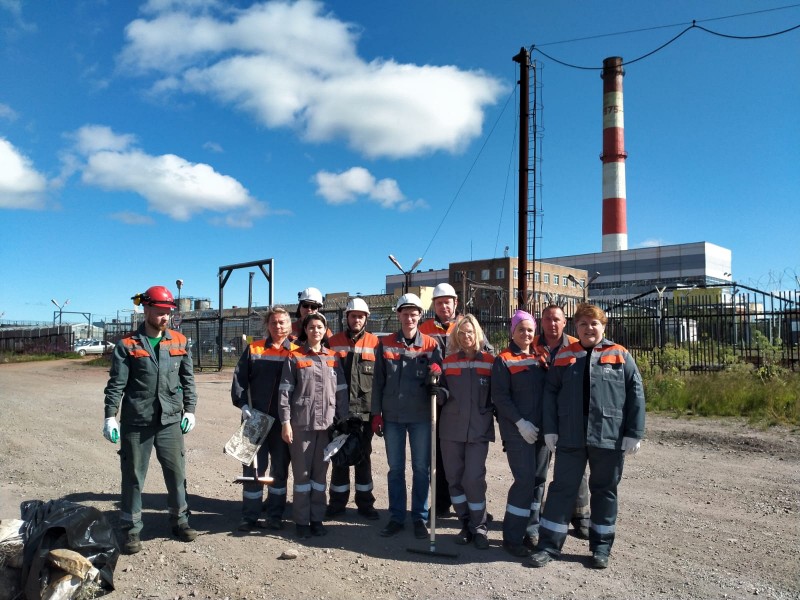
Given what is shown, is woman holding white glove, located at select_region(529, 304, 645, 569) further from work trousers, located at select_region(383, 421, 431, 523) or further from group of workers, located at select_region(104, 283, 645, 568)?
work trousers, located at select_region(383, 421, 431, 523)

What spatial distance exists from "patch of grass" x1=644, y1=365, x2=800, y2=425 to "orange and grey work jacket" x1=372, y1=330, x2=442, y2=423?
748 centimetres

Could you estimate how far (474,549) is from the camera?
15.8ft

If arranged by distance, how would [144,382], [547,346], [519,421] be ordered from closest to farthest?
1. [519,421]
2. [144,382]
3. [547,346]

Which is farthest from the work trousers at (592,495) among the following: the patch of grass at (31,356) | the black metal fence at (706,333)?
the patch of grass at (31,356)

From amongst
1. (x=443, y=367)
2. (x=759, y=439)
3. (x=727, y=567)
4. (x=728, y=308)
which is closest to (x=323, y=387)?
(x=443, y=367)

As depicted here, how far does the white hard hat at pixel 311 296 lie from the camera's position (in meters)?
6.20

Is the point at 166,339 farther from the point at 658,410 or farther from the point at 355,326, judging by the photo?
the point at 658,410

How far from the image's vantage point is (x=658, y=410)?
11.6 m

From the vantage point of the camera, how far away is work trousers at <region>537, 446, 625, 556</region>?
448 centimetres

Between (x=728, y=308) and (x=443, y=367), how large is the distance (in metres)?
13.2

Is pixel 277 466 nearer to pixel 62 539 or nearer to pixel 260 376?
pixel 260 376

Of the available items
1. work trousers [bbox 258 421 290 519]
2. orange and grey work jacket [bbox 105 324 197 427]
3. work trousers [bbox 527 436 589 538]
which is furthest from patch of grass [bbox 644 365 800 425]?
orange and grey work jacket [bbox 105 324 197 427]

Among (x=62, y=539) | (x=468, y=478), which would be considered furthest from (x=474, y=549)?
(x=62, y=539)

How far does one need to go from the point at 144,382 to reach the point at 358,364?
6.32 ft
